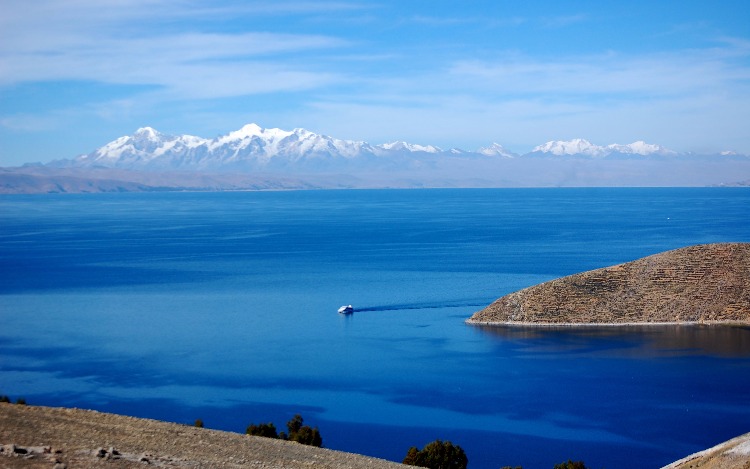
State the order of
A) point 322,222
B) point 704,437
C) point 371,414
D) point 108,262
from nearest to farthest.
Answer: point 704,437, point 371,414, point 108,262, point 322,222

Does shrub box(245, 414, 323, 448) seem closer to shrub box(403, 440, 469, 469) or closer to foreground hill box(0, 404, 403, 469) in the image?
shrub box(403, 440, 469, 469)

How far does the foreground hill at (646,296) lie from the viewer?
60969mm

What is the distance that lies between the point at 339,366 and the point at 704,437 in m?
20.7

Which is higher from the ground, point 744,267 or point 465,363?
point 744,267

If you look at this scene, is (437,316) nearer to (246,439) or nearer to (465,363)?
(465,363)

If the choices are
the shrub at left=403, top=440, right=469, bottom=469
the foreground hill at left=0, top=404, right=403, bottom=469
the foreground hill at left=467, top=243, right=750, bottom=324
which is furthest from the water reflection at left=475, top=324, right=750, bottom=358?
the foreground hill at left=0, top=404, right=403, bottom=469

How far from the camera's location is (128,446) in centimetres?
1812

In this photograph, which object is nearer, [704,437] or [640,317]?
[704,437]

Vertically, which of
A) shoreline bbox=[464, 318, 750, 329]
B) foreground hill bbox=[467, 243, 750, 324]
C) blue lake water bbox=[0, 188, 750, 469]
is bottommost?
blue lake water bbox=[0, 188, 750, 469]

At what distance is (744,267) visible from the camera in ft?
208

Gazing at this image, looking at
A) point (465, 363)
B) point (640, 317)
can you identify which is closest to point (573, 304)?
point (640, 317)

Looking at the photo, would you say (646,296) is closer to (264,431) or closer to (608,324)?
(608,324)

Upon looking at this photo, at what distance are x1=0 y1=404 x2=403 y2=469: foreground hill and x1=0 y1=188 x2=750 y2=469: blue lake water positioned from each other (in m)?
14.6

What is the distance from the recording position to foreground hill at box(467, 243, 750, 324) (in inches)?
2400
